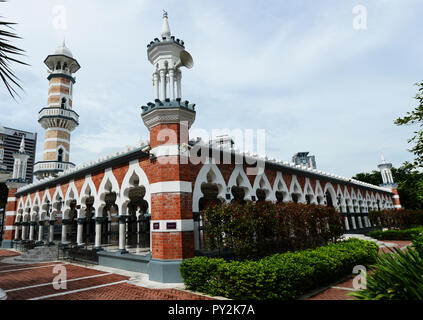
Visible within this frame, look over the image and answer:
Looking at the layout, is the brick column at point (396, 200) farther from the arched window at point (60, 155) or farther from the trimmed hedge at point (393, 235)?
the arched window at point (60, 155)

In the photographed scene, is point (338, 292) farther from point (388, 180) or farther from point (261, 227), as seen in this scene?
point (388, 180)

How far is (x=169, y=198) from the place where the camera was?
8.77 meters

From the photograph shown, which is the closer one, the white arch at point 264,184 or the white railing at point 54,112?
the white arch at point 264,184

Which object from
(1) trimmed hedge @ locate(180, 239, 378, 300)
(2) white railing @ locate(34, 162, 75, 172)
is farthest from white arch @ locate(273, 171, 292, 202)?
(2) white railing @ locate(34, 162, 75, 172)

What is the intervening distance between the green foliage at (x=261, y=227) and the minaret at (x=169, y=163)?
3.11 feet

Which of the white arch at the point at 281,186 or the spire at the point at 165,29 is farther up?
the spire at the point at 165,29

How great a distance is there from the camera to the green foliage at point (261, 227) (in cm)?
812

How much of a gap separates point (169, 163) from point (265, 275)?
16.1ft

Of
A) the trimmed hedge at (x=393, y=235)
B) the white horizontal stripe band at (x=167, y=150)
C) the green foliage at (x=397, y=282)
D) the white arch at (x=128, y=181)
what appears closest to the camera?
the green foliage at (x=397, y=282)

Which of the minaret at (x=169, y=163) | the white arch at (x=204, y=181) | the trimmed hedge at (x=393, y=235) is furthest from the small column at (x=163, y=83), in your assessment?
the trimmed hedge at (x=393, y=235)

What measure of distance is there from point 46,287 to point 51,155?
23419mm

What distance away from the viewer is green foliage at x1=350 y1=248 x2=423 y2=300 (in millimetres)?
4078

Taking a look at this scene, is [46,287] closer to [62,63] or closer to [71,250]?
[71,250]

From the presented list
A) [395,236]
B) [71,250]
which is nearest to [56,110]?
[71,250]
